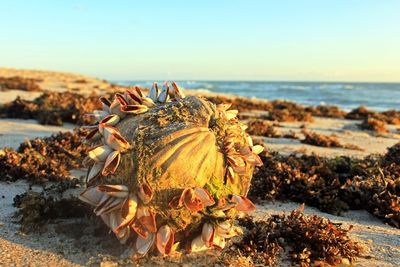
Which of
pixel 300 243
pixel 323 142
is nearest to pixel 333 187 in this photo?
pixel 300 243

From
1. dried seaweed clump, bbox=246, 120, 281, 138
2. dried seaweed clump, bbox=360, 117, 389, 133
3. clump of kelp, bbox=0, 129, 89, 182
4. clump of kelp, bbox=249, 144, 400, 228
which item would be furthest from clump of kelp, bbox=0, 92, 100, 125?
dried seaweed clump, bbox=360, 117, 389, 133

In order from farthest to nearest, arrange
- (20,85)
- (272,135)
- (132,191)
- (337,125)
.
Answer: (20,85) → (337,125) → (272,135) → (132,191)

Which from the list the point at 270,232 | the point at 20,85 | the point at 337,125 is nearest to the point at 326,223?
the point at 270,232

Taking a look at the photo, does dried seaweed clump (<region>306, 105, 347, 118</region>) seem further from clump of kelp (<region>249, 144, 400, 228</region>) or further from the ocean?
clump of kelp (<region>249, 144, 400, 228</region>)

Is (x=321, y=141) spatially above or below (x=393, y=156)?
below

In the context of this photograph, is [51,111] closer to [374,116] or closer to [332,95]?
[374,116]

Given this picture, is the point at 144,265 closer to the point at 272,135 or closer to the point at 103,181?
the point at 103,181

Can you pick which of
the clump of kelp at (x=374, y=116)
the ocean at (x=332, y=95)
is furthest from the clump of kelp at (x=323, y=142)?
the ocean at (x=332, y=95)
